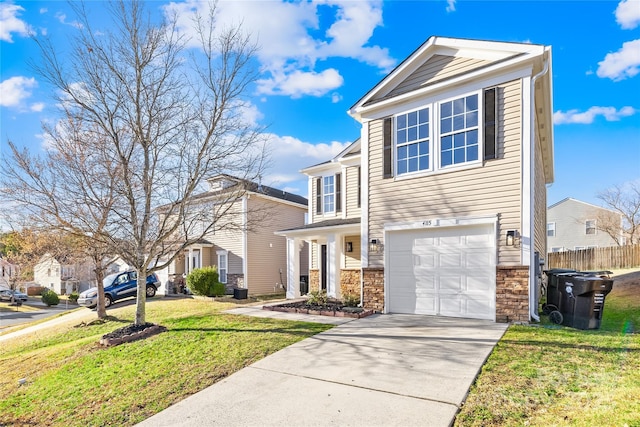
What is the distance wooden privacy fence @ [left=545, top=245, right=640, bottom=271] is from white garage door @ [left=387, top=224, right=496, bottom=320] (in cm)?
1496

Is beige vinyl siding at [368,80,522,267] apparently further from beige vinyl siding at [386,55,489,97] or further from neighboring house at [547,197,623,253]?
neighboring house at [547,197,623,253]

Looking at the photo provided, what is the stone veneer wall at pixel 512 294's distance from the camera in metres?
7.46

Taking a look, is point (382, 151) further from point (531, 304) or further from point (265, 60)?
point (531, 304)

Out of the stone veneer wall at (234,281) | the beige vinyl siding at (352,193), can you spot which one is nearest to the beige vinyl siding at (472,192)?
the beige vinyl siding at (352,193)

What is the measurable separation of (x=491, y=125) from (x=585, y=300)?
13.6 ft

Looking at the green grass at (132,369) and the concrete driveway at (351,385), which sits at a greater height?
the concrete driveway at (351,385)

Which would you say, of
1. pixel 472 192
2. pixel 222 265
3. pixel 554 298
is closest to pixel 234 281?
pixel 222 265

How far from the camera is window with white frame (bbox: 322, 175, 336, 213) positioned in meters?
15.3

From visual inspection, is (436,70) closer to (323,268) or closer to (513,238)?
(513,238)

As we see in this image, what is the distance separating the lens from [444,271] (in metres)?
8.62

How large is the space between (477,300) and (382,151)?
14.8ft

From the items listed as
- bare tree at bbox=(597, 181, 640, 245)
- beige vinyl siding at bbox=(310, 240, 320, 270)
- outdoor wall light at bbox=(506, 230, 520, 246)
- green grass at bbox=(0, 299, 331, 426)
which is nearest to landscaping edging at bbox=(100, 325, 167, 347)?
green grass at bbox=(0, 299, 331, 426)

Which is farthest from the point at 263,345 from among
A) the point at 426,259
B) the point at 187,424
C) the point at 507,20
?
the point at 507,20

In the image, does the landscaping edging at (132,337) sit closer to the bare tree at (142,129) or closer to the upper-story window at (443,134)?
the bare tree at (142,129)
